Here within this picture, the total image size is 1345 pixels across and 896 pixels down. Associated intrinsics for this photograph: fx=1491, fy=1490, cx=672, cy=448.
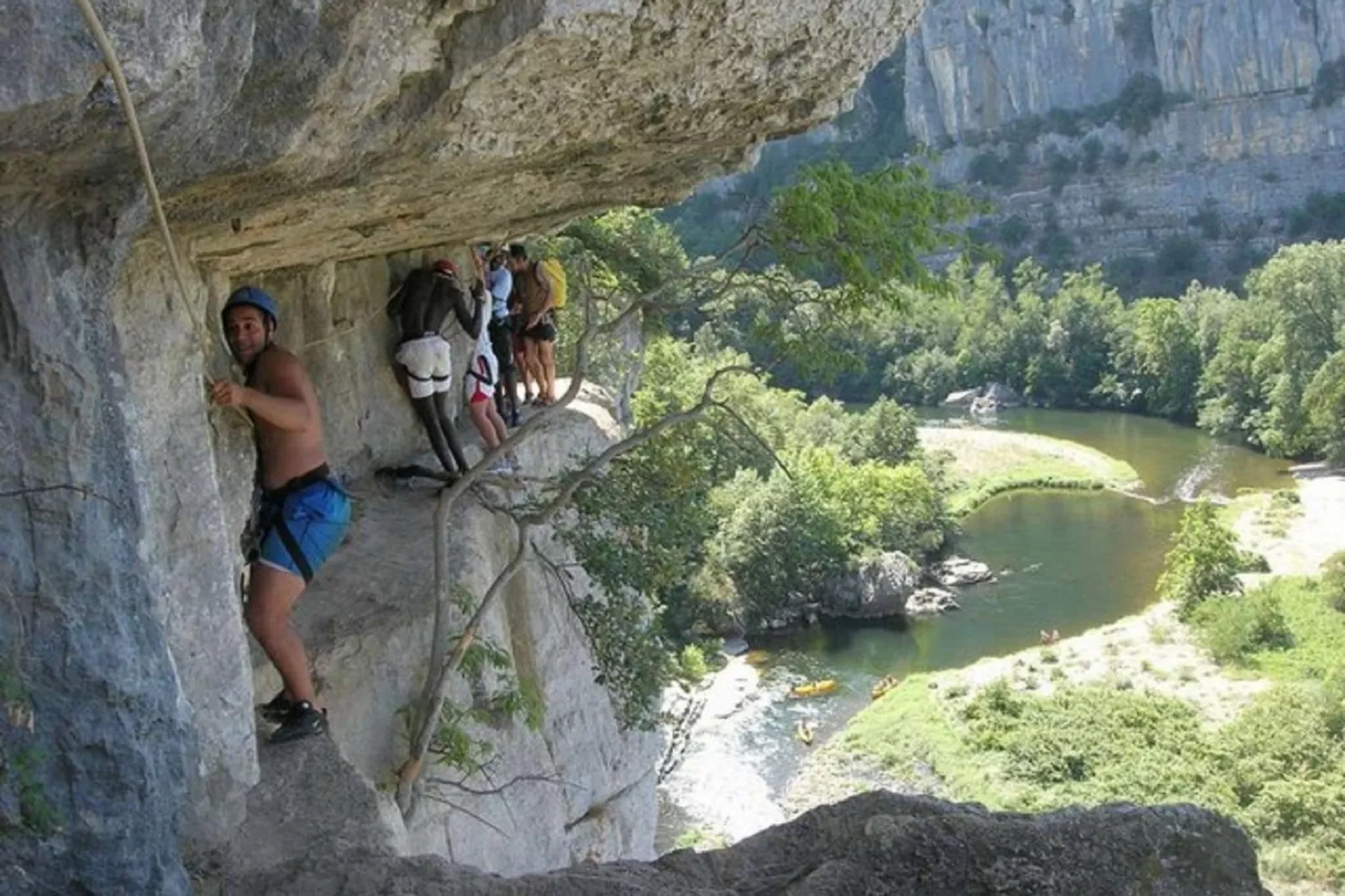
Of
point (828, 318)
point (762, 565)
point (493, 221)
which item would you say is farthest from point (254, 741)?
point (762, 565)

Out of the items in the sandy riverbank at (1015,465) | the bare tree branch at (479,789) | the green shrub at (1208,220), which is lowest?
the sandy riverbank at (1015,465)

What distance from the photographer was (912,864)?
130 inches

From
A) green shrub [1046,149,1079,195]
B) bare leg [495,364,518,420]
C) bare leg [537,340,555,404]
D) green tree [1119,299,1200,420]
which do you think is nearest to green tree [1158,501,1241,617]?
green tree [1119,299,1200,420]

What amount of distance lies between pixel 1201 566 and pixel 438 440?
80.0 ft

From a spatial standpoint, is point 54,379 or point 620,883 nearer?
point 54,379

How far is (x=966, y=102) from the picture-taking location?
8681 centimetres

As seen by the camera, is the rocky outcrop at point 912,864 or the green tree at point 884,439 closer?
the rocky outcrop at point 912,864

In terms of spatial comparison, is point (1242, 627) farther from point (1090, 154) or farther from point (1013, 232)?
point (1090, 154)

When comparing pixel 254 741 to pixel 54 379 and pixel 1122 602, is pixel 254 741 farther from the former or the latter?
pixel 1122 602

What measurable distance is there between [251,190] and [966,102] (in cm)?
8688

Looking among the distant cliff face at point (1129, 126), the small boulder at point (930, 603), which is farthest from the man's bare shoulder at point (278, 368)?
the distant cliff face at point (1129, 126)

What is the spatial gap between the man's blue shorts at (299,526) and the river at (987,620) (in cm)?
1416

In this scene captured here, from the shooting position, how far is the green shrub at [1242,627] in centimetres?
2652

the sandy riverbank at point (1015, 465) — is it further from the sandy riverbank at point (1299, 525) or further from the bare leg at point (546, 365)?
the bare leg at point (546, 365)
